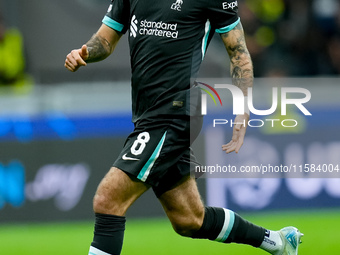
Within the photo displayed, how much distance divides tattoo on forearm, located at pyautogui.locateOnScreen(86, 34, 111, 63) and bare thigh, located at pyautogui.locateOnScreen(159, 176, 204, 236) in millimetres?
1053

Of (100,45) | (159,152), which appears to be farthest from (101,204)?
(100,45)

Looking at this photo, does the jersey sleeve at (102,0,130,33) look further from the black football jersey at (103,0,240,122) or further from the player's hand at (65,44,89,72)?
the player's hand at (65,44,89,72)

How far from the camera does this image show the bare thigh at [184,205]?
5.90 metres

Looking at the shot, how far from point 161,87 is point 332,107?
4.83m

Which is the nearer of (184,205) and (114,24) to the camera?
(184,205)

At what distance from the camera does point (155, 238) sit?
884 cm

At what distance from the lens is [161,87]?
5781 millimetres

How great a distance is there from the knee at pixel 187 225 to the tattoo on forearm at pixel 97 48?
4.11 ft

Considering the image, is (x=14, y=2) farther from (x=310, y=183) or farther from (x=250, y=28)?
(x=310, y=183)

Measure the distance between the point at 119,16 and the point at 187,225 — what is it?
1539 millimetres

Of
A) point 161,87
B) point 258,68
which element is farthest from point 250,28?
point 161,87

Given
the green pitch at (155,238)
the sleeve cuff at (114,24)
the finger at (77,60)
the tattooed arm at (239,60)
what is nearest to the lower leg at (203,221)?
the tattooed arm at (239,60)

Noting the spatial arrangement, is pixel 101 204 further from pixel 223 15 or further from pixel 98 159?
pixel 98 159

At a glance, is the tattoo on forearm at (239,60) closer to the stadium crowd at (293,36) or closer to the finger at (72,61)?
the finger at (72,61)
